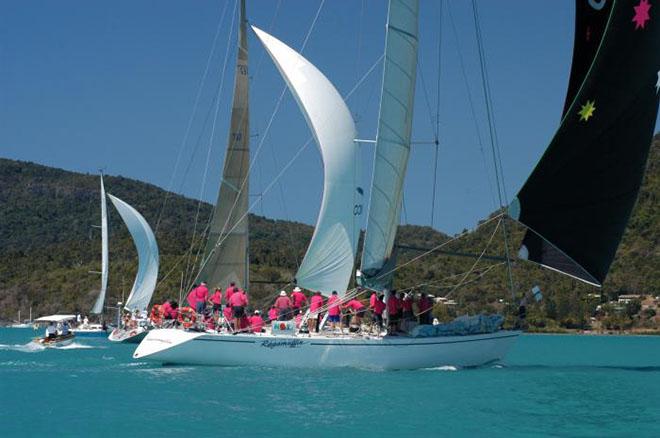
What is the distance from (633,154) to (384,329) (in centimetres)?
722

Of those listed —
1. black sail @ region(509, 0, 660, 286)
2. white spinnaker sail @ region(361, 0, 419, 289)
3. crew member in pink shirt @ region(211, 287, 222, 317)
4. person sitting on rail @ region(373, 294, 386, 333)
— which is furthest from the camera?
crew member in pink shirt @ region(211, 287, 222, 317)

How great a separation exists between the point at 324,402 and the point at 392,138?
7.31m

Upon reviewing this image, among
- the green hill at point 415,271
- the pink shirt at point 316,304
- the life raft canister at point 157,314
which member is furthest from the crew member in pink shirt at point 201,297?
the green hill at point 415,271

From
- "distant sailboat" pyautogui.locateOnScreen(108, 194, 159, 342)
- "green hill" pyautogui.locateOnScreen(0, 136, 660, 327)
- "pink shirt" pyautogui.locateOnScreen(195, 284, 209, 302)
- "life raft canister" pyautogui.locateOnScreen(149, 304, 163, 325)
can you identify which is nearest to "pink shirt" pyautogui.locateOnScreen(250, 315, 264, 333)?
"pink shirt" pyautogui.locateOnScreen(195, 284, 209, 302)

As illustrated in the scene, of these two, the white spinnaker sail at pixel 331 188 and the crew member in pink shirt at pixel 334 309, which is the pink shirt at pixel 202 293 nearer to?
the white spinnaker sail at pixel 331 188

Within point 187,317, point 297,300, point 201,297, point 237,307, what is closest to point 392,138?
point 297,300

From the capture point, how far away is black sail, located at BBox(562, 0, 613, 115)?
2394 centimetres

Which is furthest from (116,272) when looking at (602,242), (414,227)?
(602,242)

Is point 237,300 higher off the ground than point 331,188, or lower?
lower

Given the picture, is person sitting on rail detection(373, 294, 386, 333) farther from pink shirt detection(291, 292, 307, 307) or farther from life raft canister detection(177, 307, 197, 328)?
life raft canister detection(177, 307, 197, 328)

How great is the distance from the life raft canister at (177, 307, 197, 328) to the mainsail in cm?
561

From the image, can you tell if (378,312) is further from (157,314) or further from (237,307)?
(157,314)

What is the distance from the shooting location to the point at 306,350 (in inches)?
1015

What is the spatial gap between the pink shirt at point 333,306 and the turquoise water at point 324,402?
1557mm
